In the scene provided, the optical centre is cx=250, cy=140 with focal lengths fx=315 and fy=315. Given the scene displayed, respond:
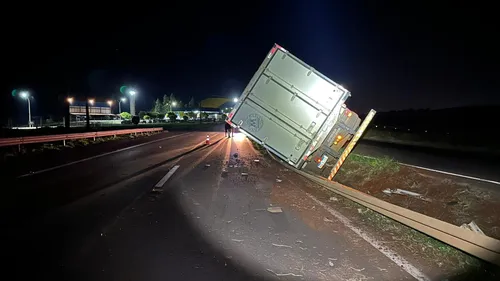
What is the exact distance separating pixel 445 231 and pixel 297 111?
5516mm

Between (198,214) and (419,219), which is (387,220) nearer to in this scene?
(419,219)

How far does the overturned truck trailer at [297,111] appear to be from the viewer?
29.3 ft

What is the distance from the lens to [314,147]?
913cm

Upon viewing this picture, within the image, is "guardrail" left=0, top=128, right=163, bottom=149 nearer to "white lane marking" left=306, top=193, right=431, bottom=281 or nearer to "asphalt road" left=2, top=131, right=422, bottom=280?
"asphalt road" left=2, top=131, right=422, bottom=280

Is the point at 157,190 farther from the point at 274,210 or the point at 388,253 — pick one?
the point at 388,253

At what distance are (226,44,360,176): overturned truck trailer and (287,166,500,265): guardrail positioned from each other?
279 centimetres

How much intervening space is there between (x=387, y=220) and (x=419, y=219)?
978 millimetres

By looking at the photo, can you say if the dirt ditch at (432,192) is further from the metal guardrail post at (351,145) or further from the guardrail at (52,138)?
the guardrail at (52,138)

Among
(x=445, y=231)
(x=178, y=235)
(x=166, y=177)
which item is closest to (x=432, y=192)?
(x=445, y=231)

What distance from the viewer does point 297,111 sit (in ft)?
30.2

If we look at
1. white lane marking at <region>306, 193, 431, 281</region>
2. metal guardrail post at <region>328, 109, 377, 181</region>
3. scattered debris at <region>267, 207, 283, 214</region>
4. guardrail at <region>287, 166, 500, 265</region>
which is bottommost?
scattered debris at <region>267, 207, 283, 214</region>

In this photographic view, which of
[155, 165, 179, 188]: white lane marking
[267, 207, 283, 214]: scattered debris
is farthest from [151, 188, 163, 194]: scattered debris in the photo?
[267, 207, 283, 214]: scattered debris

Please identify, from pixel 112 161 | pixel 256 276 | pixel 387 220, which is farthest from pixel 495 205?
pixel 112 161

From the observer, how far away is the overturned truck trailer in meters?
8.93
